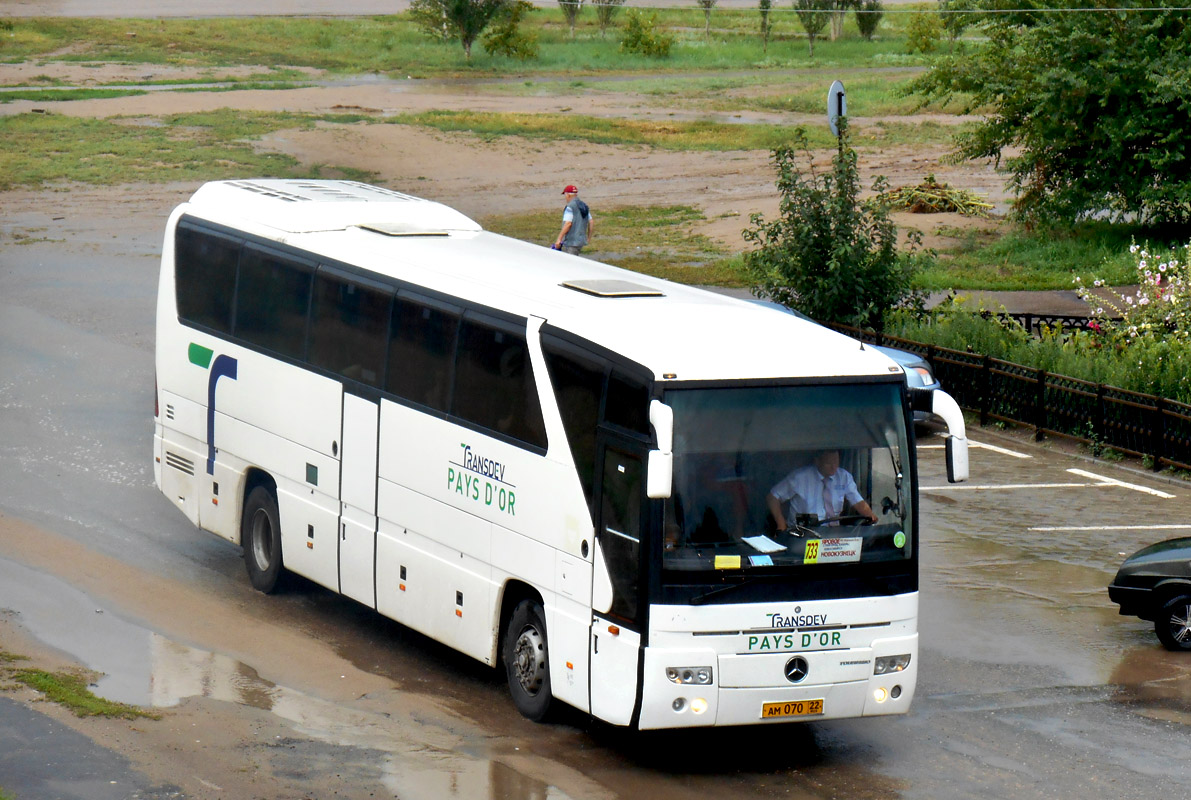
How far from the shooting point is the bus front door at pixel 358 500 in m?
12.4

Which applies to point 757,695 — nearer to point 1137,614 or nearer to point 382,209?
point 1137,614

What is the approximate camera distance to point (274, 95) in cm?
5712

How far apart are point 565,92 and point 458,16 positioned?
12889 millimetres

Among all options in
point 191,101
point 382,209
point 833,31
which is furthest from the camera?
point 833,31

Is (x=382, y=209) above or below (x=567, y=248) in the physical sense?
above

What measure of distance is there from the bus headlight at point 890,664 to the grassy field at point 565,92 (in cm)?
2153

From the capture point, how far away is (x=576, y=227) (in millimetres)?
26969

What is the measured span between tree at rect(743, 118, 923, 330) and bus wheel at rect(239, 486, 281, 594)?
463 inches

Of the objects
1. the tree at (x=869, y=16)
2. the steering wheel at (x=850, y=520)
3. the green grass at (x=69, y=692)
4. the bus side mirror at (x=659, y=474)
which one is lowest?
the green grass at (x=69, y=692)

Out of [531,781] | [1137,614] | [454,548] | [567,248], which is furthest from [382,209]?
[567,248]

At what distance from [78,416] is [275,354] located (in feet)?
23.2

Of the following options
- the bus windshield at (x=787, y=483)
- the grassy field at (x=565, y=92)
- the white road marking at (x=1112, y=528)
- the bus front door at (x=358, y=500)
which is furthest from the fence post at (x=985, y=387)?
the bus windshield at (x=787, y=483)

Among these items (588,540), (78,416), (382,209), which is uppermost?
(382,209)

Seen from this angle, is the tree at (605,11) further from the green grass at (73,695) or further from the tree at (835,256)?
the green grass at (73,695)
